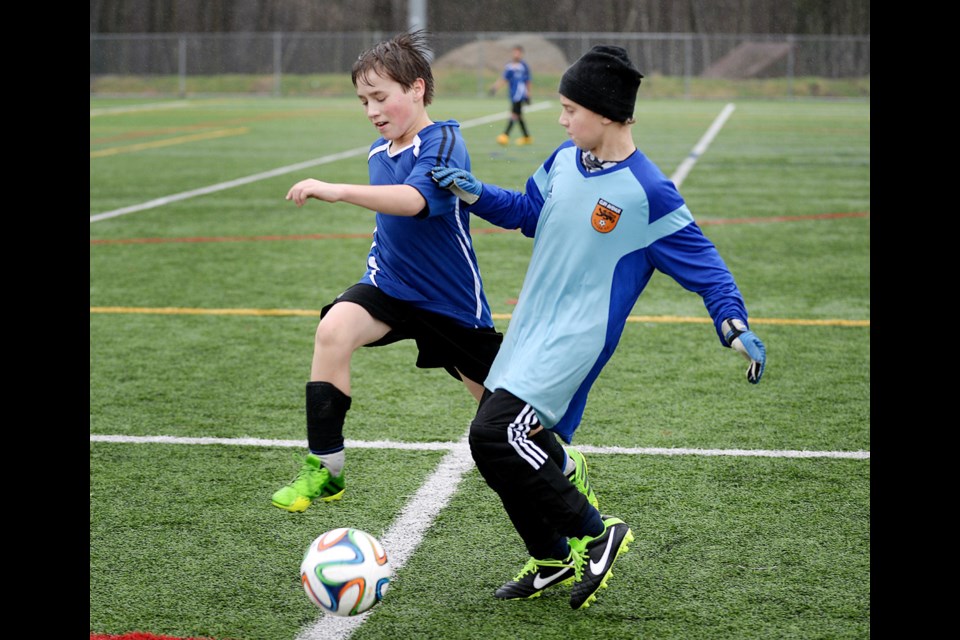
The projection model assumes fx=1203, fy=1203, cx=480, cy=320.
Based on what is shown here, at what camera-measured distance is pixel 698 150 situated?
2078 cm

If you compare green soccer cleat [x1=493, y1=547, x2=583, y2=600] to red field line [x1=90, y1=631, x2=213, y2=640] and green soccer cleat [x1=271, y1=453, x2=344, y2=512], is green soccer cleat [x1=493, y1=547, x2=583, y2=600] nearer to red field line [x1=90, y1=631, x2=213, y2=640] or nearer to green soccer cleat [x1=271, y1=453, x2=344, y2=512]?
green soccer cleat [x1=271, y1=453, x2=344, y2=512]

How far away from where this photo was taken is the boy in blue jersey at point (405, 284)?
3986 mm

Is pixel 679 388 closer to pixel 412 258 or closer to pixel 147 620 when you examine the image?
pixel 412 258

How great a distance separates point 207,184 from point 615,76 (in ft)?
42.2

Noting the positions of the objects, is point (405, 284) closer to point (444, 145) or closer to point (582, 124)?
point (444, 145)

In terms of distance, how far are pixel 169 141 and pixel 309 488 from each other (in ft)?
65.0

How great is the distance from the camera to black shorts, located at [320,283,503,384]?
420 cm

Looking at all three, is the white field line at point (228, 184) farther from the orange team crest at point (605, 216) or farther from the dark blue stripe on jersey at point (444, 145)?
the orange team crest at point (605, 216)

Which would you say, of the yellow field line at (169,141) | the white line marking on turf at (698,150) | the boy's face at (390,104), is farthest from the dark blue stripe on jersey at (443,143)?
the yellow field line at (169,141)

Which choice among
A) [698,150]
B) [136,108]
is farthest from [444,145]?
[136,108]

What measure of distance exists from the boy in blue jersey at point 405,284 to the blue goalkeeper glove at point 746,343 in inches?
29.0

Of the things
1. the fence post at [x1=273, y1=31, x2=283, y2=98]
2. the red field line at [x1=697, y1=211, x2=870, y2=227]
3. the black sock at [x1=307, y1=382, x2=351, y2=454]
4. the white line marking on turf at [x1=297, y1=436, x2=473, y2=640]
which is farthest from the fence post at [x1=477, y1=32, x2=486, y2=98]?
the black sock at [x1=307, y1=382, x2=351, y2=454]

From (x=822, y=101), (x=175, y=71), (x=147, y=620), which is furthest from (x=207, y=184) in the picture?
(x=175, y=71)

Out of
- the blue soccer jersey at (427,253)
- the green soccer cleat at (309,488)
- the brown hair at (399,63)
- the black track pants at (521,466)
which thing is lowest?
the green soccer cleat at (309,488)
